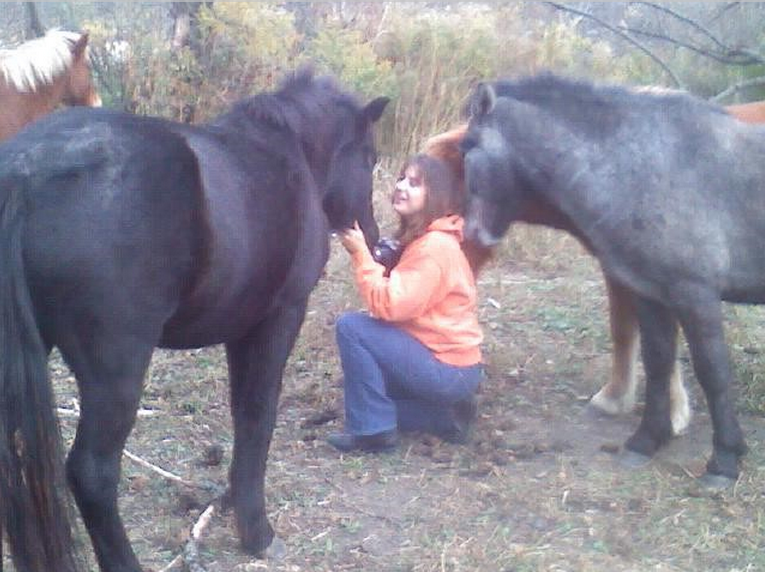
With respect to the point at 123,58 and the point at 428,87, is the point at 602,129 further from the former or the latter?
the point at 123,58

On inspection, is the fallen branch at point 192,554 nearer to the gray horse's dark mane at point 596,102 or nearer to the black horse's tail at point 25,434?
the black horse's tail at point 25,434

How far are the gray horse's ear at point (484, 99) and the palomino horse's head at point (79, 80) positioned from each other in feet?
16.1

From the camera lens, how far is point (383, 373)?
434 cm

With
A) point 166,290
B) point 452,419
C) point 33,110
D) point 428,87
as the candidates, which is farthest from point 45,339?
point 428,87

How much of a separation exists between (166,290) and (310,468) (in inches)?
62.8

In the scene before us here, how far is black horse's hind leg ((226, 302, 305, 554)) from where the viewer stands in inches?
137

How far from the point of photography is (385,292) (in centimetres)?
409

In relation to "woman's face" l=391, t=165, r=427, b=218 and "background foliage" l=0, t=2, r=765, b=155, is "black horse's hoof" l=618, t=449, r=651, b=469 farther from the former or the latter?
"background foliage" l=0, t=2, r=765, b=155

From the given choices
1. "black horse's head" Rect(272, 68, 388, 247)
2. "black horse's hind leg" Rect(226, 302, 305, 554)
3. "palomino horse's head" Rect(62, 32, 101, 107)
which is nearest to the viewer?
"black horse's hind leg" Rect(226, 302, 305, 554)

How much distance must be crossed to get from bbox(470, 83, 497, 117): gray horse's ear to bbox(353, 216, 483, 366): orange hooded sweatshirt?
46cm

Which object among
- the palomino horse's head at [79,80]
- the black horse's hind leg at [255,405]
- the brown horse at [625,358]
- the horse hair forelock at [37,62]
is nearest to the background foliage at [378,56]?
the palomino horse's head at [79,80]

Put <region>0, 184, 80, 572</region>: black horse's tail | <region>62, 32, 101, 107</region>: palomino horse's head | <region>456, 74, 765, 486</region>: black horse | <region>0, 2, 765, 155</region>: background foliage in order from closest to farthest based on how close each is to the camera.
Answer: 1. <region>0, 184, 80, 572</region>: black horse's tail
2. <region>456, 74, 765, 486</region>: black horse
3. <region>62, 32, 101, 107</region>: palomino horse's head
4. <region>0, 2, 765, 155</region>: background foliage

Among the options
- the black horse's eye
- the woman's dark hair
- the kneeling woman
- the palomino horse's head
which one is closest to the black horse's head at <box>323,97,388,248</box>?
the kneeling woman

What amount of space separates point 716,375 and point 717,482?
42 cm
